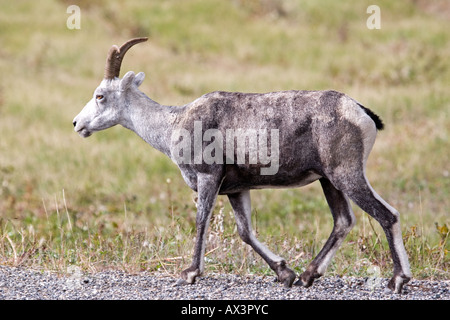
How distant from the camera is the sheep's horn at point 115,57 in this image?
6723 mm

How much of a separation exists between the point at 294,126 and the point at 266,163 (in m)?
0.42

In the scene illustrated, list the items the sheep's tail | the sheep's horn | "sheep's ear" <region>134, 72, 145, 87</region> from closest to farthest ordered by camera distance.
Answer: the sheep's tail → the sheep's horn → "sheep's ear" <region>134, 72, 145, 87</region>

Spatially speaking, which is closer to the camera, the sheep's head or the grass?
the sheep's head

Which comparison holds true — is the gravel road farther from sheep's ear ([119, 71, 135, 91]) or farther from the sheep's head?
sheep's ear ([119, 71, 135, 91])

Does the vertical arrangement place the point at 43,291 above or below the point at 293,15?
below

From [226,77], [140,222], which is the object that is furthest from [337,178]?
[226,77]

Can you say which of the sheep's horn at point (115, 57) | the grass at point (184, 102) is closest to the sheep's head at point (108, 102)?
the sheep's horn at point (115, 57)

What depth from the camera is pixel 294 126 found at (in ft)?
20.5

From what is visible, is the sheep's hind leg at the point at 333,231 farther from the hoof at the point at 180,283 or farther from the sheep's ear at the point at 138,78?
the sheep's ear at the point at 138,78

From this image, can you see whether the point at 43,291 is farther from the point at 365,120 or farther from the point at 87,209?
the point at 87,209

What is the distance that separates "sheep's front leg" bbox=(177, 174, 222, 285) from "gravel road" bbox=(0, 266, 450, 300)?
0.38ft

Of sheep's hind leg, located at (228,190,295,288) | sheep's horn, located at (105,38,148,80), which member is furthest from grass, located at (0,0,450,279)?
sheep's horn, located at (105,38,148,80)

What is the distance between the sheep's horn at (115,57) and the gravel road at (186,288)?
6.45ft

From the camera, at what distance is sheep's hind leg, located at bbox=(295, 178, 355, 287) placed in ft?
21.2
